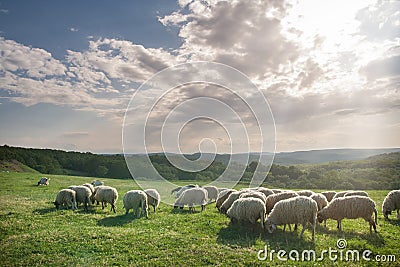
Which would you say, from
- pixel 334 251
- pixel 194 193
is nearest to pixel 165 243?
pixel 334 251

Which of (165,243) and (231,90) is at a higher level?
(231,90)

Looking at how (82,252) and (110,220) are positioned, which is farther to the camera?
(110,220)

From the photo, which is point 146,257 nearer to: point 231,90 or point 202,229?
point 202,229

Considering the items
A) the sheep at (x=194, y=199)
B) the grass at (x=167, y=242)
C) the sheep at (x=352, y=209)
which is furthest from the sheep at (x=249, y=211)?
the sheep at (x=194, y=199)

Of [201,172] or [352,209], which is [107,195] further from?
[201,172]

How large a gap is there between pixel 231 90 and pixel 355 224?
13505 millimetres

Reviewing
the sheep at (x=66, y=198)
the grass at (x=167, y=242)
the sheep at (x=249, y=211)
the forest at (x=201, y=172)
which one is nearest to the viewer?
the grass at (x=167, y=242)

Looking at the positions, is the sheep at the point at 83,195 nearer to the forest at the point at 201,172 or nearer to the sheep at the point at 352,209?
the sheep at the point at 352,209

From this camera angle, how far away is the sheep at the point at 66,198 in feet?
65.4

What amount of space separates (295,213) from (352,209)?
138 inches

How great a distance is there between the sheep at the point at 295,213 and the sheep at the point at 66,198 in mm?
14845

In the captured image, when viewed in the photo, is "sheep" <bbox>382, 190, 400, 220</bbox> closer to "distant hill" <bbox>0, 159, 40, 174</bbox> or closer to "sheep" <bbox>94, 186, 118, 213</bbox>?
"sheep" <bbox>94, 186, 118, 213</bbox>

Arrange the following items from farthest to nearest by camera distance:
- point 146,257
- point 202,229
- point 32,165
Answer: point 32,165
point 202,229
point 146,257

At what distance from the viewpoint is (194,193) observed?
70.8 ft
